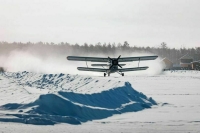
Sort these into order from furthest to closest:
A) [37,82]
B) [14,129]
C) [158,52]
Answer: [158,52] → [37,82] → [14,129]

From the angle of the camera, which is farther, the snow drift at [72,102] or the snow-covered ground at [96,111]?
the snow drift at [72,102]

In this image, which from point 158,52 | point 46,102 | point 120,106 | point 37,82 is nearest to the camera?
point 46,102

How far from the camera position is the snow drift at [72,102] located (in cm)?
1568

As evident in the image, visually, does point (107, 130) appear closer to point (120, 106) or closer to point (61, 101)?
point (61, 101)

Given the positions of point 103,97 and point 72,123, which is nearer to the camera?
point 72,123

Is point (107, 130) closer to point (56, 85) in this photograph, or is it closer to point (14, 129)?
point (14, 129)

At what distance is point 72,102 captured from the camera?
17.3m

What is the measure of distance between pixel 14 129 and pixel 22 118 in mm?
1645

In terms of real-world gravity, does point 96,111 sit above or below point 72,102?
below

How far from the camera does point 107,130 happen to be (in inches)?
555

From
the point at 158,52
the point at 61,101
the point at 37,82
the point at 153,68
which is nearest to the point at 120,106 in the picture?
the point at 61,101

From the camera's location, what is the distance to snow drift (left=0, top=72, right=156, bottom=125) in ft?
51.4

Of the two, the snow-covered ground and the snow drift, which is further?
the snow drift

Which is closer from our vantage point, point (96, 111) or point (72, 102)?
point (72, 102)
